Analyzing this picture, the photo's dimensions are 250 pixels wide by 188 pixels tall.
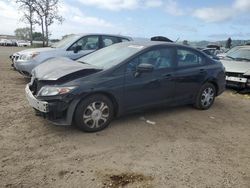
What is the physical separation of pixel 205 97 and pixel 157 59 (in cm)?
177

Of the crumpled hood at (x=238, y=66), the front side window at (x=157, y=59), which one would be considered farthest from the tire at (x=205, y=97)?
the crumpled hood at (x=238, y=66)

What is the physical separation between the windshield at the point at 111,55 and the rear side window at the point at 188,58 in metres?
0.97

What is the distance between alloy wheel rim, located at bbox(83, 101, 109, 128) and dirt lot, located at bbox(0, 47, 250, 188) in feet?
0.61

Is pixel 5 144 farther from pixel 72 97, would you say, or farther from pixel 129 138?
pixel 129 138

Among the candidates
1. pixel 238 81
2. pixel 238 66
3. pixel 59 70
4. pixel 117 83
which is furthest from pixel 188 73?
pixel 238 66

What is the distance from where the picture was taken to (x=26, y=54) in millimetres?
8992

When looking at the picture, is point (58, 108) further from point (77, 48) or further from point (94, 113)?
point (77, 48)

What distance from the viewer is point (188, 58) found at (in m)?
6.32

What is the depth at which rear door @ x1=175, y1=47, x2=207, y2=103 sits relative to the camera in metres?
6.07

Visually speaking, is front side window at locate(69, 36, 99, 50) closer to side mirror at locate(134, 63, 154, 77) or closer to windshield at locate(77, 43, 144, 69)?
windshield at locate(77, 43, 144, 69)

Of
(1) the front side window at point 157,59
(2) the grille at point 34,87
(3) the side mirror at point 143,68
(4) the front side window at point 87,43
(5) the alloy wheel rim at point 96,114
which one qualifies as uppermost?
(4) the front side window at point 87,43

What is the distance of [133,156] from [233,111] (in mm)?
3766

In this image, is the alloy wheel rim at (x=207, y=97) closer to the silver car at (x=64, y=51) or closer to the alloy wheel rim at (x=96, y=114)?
the alloy wheel rim at (x=96, y=114)

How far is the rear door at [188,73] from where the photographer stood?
19.9 ft
